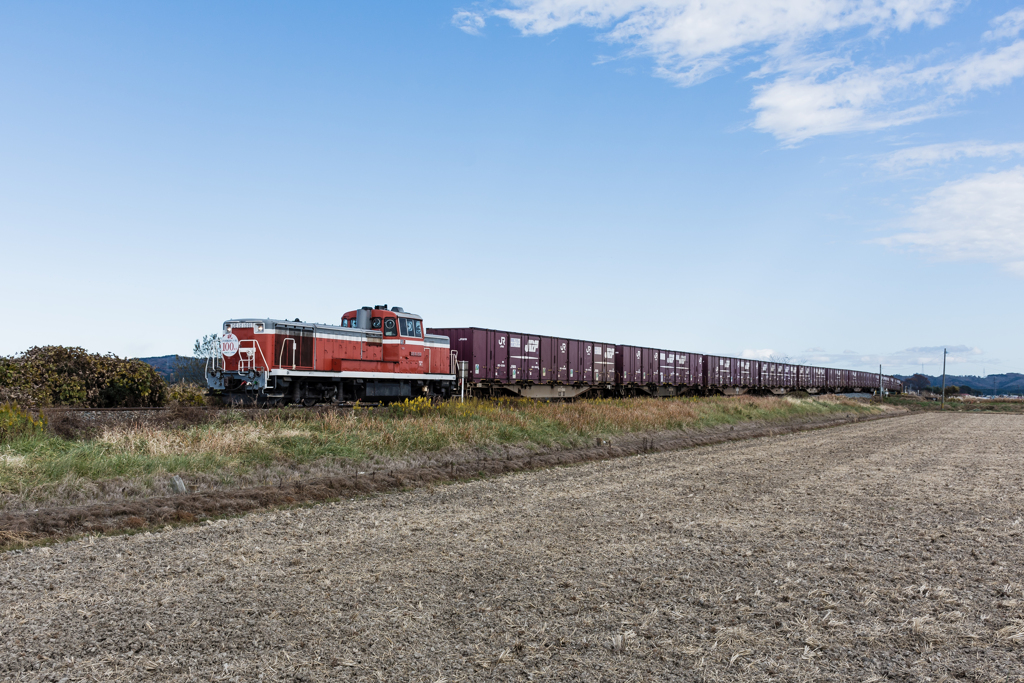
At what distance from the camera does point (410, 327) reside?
25.7 m

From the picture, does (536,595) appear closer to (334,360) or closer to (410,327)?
(334,360)

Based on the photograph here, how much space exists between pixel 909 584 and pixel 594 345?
96.3ft

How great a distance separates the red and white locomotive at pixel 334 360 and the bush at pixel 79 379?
7.29 ft

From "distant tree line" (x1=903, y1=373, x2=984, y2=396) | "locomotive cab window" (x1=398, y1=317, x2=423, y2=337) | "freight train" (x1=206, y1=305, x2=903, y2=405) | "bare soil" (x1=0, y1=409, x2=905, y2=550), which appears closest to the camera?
"bare soil" (x1=0, y1=409, x2=905, y2=550)

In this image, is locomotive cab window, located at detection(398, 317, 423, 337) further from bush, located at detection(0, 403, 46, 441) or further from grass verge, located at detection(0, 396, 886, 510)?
bush, located at detection(0, 403, 46, 441)

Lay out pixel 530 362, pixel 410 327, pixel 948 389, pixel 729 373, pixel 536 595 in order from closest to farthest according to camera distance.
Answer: pixel 536 595
pixel 410 327
pixel 530 362
pixel 729 373
pixel 948 389

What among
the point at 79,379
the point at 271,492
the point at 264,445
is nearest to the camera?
the point at 271,492

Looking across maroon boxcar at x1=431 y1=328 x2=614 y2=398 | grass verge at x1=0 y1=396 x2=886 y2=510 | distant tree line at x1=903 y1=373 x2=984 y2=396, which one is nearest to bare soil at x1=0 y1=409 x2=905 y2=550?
grass verge at x1=0 y1=396 x2=886 y2=510

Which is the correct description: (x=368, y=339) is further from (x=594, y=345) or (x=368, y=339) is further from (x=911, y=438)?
(x=911, y=438)

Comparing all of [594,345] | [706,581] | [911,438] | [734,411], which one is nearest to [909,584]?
[706,581]

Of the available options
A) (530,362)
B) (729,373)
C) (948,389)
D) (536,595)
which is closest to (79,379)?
(530,362)

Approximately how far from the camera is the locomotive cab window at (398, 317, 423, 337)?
25.4 meters

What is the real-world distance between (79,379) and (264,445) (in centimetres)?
1248

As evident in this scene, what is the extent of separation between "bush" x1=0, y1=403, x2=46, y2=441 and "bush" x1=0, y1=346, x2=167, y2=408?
734cm
